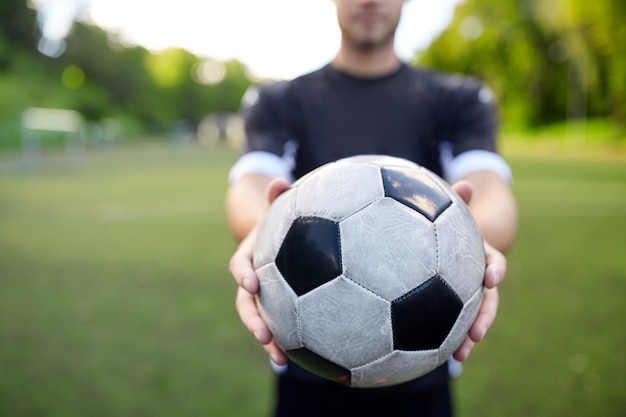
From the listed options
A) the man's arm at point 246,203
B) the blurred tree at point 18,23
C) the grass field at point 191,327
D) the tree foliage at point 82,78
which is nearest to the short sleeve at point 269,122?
the man's arm at point 246,203

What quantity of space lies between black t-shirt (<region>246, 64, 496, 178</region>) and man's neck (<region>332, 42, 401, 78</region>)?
0.9 inches

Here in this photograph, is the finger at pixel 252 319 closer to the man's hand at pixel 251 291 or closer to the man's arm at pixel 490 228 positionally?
the man's hand at pixel 251 291

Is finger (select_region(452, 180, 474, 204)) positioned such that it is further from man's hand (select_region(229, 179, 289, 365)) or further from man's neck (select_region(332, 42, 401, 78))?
man's neck (select_region(332, 42, 401, 78))

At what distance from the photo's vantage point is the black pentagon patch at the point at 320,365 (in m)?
1.18

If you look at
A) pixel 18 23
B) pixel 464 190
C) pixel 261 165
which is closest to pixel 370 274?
pixel 464 190

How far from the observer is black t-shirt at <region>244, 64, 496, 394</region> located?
5.62ft

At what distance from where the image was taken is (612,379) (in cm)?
295

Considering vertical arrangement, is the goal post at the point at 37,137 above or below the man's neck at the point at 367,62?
below

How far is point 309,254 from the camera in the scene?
115cm

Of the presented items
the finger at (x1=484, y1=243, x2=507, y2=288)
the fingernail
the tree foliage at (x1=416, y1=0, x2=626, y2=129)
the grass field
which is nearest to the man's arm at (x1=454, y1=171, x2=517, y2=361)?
the finger at (x1=484, y1=243, x2=507, y2=288)

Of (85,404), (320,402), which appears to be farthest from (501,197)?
(85,404)

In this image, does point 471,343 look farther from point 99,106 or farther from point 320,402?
point 99,106

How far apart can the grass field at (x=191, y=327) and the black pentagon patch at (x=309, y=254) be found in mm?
1791

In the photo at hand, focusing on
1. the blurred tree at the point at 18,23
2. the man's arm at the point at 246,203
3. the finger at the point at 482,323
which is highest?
the blurred tree at the point at 18,23
